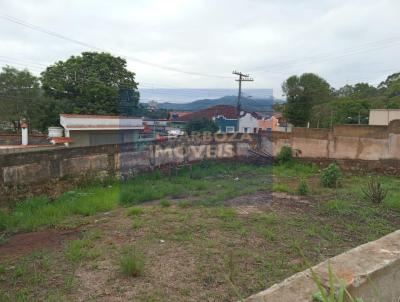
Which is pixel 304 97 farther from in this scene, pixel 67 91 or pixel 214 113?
pixel 67 91

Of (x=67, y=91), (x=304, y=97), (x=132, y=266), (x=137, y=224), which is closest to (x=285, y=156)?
(x=137, y=224)

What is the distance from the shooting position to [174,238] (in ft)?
14.1

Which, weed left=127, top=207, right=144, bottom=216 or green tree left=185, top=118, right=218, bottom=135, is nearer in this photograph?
weed left=127, top=207, right=144, bottom=216

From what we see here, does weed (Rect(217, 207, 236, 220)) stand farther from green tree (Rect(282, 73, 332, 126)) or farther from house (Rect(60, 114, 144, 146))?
green tree (Rect(282, 73, 332, 126))

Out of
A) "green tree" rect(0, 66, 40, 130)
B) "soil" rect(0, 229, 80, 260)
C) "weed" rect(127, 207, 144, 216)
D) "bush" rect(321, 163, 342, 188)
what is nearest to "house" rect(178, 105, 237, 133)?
"green tree" rect(0, 66, 40, 130)

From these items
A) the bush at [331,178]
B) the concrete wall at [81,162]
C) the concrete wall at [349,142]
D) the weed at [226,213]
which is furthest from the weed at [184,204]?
the concrete wall at [349,142]

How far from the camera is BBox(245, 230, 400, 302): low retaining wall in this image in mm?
1256

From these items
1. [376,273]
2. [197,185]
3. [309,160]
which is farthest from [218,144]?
[376,273]

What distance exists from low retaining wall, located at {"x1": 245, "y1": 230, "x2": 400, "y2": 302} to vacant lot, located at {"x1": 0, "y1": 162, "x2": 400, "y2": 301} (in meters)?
0.14

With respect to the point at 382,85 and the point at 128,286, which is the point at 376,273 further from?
the point at 382,85

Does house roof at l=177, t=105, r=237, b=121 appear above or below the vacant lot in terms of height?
above

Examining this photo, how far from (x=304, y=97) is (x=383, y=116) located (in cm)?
2076

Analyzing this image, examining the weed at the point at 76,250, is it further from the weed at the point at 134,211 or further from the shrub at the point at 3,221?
the shrub at the point at 3,221

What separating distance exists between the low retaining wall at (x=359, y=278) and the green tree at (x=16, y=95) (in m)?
21.3
